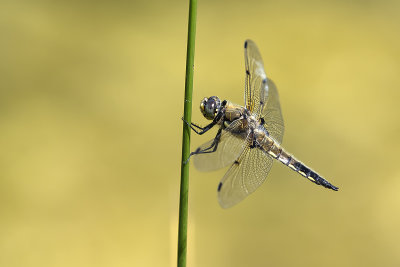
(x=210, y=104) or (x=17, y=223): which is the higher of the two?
(x=210, y=104)

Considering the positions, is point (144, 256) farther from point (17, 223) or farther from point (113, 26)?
point (113, 26)

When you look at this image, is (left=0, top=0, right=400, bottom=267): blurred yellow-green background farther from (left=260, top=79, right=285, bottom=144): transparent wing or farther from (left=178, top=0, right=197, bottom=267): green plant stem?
(left=178, top=0, right=197, bottom=267): green plant stem

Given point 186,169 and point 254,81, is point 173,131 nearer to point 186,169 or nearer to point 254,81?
point 254,81

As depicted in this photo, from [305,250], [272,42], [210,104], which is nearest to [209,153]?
[210,104]

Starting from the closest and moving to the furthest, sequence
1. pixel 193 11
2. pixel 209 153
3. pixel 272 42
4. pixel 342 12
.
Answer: pixel 193 11, pixel 209 153, pixel 272 42, pixel 342 12

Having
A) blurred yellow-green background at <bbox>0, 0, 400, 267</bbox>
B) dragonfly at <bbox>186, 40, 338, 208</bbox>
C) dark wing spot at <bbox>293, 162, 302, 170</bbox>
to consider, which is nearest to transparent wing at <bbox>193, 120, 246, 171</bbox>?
dragonfly at <bbox>186, 40, 338, 208</bbox>

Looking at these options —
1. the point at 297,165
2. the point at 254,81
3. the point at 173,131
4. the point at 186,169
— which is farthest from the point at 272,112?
the point at 173,131

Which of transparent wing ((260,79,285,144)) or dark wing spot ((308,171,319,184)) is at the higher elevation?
transparent wing ((260,79,285,144))

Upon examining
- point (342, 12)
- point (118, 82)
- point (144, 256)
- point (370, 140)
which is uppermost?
point (342, 12)
